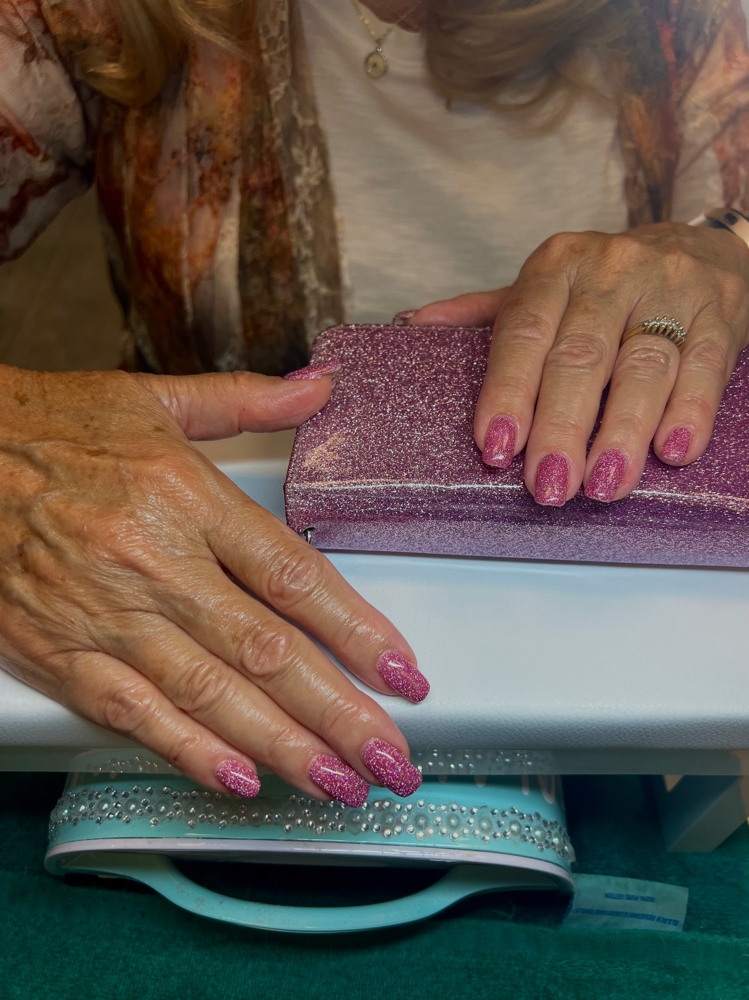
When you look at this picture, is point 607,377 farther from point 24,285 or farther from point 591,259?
point 24,285

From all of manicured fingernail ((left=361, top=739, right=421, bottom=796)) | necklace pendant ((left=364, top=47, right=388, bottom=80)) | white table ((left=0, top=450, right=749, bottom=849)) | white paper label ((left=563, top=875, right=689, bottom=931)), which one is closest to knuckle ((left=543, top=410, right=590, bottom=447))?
white table ((left=0, top=450, right=749, bottom=849))

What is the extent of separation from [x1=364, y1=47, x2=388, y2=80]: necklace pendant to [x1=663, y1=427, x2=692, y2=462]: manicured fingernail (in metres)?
0.47

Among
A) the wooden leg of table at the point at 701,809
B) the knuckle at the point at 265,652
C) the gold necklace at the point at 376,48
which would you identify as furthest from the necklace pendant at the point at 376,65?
the wooden leg of table at the point at 701,809

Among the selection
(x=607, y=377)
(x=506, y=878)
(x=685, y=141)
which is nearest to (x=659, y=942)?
(x=506, y=878)

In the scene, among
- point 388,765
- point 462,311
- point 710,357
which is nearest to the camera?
point 388,765

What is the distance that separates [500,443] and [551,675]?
0.14m

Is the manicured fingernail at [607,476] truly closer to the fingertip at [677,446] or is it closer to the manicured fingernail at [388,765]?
the fingertip at [677,446]

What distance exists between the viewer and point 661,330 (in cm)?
48

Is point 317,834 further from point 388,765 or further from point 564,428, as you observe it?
point 564,428

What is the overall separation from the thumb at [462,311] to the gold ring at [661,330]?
6.4 inches

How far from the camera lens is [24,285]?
30.1 inches

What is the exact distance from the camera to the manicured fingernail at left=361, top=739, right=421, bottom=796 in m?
0.38

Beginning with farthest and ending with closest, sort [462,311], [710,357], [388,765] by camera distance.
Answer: [462,311]
[710,357]
[388,765]

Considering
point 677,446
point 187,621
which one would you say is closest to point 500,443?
point 677,446
